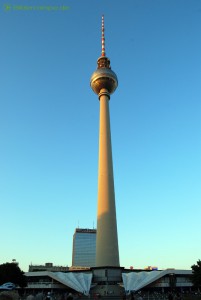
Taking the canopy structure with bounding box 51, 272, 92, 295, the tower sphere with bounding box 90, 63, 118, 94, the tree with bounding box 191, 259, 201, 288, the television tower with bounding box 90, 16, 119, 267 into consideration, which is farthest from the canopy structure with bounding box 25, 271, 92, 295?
the tower sphere with bounding box 90, 63, 118, 94

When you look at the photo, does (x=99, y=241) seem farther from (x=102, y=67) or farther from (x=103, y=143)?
(x=102, y=67)

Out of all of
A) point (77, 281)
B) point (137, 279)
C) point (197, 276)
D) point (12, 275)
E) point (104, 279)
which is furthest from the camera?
point (104, 279)

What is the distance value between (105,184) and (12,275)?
33573mm

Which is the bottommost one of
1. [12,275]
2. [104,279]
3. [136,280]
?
[136,280]

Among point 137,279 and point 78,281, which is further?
point 78,281

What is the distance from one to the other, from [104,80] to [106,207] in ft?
142

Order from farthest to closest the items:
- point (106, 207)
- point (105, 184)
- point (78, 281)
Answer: point (105, 184) → point (106, 207) → point (78, 281)

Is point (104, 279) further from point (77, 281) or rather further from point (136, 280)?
point (136, 280)

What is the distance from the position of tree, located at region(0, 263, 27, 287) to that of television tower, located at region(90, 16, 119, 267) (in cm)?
1976

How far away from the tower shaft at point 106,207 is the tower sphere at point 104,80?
1093 cm

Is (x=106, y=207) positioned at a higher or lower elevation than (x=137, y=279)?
higher

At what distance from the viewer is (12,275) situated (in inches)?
2793

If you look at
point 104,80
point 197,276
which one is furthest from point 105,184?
point 104,80

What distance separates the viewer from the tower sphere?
347ft
